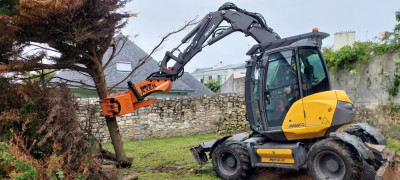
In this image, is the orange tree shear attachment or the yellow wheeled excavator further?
the orange tree shear attachment

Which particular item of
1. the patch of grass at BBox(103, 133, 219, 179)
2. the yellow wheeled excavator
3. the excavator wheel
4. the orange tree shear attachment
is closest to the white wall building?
the patch of grass at BBox(103, 133, 219, 179)

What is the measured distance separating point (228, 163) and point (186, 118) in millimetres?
7664

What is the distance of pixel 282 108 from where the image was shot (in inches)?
230

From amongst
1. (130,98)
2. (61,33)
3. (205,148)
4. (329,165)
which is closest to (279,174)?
(329,165)

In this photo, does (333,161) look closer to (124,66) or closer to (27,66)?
(27,66)

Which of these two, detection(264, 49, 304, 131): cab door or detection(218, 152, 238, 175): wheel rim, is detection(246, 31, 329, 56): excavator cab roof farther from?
detection(218, 152, 238, 175): wheel rim

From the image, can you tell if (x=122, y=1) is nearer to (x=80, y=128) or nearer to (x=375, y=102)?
(x=80, y=128)

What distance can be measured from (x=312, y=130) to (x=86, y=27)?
434 centimetres

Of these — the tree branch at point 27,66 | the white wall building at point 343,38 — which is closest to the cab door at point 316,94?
the tree branch at point 27,66

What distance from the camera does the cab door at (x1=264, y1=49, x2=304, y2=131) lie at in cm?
576

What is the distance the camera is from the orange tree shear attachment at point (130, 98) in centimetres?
650

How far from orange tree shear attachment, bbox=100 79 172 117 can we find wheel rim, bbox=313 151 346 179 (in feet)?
10.5

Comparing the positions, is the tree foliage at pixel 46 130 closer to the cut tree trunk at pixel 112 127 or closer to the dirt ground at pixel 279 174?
the cut tree trunk at pixel 112 127

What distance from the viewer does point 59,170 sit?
15.7 feet
